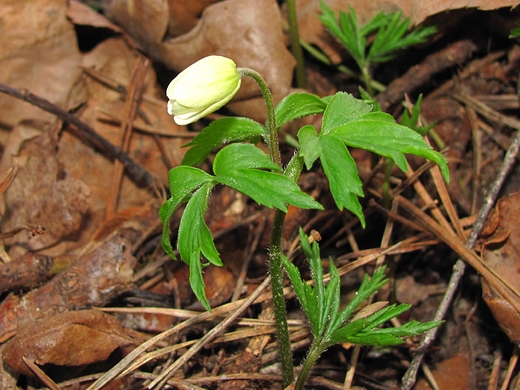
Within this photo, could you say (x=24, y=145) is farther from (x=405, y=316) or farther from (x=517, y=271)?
(x=517, y=271)

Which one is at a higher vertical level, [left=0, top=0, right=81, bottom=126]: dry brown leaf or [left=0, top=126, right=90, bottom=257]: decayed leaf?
[left=0, top=0, right=81, bottom=126]: dry brown leaf

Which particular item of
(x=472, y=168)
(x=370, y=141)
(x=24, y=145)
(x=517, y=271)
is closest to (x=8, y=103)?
(x=24, y=145)

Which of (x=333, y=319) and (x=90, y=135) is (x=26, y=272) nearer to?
(x=90, y=135)

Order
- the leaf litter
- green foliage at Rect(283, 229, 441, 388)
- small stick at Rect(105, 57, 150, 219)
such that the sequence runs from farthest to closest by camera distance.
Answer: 1. small stick at Rect(105, 57, 150, 219)
2. the leaf litter
3. green foliage at Rect(283, 229, 441, 388)

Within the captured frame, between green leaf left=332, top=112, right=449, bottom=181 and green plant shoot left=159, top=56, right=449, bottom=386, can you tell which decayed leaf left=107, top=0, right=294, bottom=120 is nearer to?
green plant shoot left=159, top=56, right=449, bottom=386

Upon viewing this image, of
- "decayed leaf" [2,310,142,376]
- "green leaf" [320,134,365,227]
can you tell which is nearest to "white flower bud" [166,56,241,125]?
"green leaf" [320,134,365,227]

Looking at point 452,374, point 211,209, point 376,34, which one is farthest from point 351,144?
point 376,34
